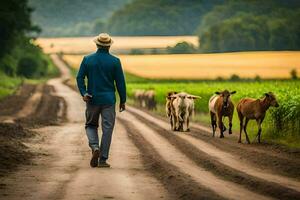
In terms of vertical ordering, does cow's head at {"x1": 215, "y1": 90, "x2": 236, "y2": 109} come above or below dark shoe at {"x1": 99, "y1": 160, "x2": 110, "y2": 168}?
above

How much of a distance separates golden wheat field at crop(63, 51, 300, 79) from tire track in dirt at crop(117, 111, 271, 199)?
174ft

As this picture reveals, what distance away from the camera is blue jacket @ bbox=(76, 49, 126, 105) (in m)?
16.0

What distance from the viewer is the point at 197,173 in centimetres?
1477

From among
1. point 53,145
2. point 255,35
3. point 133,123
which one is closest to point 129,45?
point 255,35

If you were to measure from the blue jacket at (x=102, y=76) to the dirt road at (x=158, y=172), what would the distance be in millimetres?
1355

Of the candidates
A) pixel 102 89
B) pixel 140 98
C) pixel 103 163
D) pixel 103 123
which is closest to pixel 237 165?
pixel 103 163

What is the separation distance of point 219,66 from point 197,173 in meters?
75.6

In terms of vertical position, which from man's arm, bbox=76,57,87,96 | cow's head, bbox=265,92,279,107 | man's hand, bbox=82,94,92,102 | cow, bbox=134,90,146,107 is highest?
man's arm, bbox=76,57,87,96

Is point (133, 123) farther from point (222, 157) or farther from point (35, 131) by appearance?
point (222, 157)

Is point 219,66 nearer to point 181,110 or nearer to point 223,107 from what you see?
point 181,110

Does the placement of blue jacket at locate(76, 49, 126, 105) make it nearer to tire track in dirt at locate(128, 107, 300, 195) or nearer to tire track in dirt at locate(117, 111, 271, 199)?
tire track in dirt at locate(117, 111, 271, 199)

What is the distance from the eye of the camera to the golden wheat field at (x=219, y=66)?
78.9 m

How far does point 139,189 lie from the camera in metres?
12.6

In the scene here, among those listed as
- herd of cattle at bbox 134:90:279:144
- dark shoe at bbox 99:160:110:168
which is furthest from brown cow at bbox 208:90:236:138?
dark shoe at bbox 99:160:110:168
